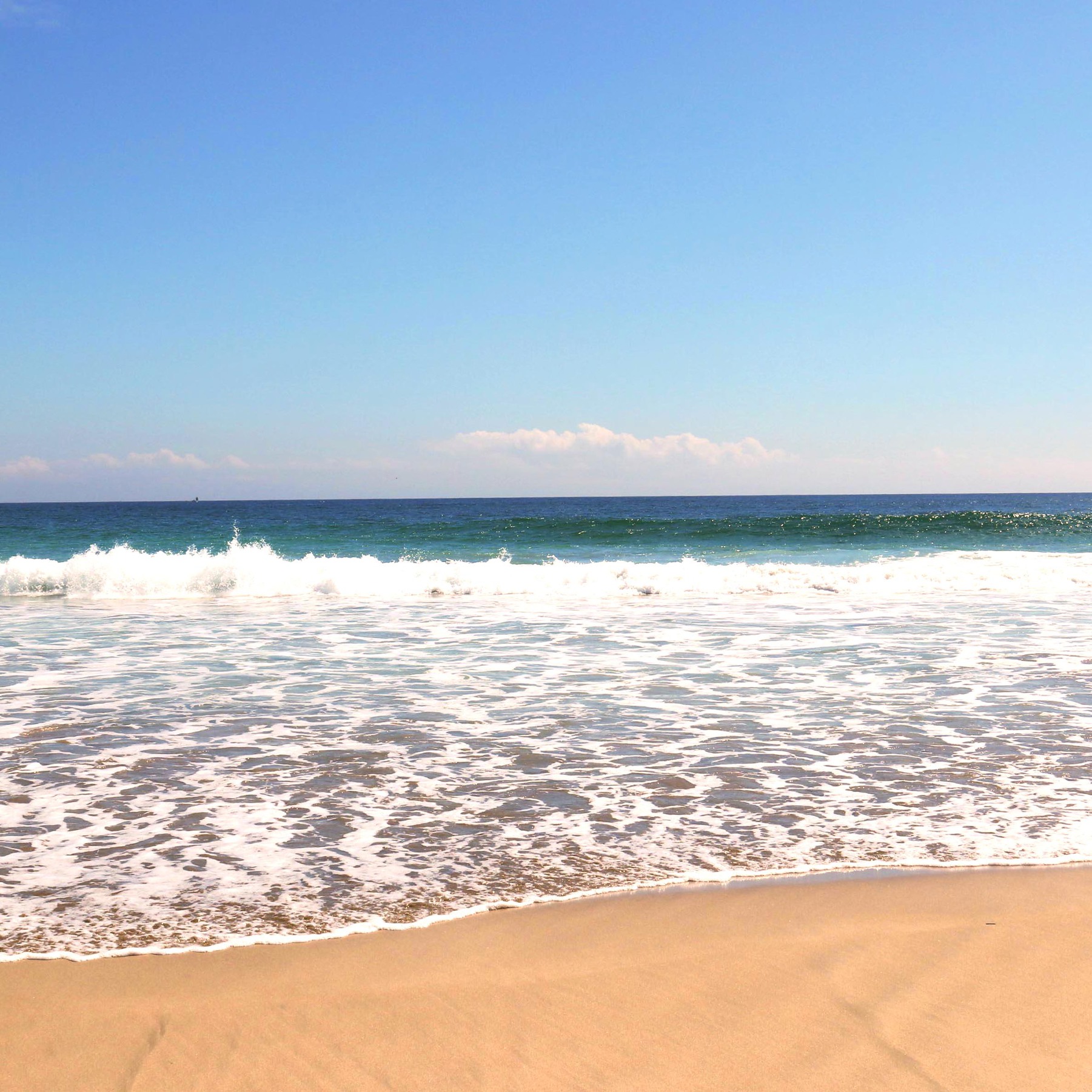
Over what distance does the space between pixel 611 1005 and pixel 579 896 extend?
2.78 ft

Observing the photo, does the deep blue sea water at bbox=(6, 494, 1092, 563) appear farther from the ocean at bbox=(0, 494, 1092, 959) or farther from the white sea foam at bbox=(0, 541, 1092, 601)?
the ocean at bbox=(0, 494, 1092, 959)

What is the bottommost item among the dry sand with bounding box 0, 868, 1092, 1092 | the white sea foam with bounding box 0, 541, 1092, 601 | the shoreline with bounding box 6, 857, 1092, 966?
the dry sand with bounding box 0, 868, 1092, 1092

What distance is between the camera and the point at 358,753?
6.23 meters

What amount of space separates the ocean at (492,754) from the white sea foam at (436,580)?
2406mm

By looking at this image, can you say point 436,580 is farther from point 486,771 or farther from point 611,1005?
point 611,1005

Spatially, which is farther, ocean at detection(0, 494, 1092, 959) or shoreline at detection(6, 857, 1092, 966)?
ocean at detection(0, 494, 1092, 959)

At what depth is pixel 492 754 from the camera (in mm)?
6227

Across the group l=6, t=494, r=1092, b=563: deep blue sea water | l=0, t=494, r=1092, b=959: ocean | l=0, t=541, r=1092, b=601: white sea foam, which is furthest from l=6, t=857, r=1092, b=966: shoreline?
l=6, t=494, r=1092, b=563: deep blue sea water

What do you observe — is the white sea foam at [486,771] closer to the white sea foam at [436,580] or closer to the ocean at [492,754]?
the ocean at [492,754]

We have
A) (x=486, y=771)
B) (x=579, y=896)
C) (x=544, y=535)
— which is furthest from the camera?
(x=544, y=535)

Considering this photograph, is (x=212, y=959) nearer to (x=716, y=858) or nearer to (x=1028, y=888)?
(x=716, y=858)

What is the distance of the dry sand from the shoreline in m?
0.05

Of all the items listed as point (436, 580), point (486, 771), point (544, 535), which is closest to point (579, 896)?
point (486, 771)

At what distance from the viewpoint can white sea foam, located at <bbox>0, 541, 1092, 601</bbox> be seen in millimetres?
18969
